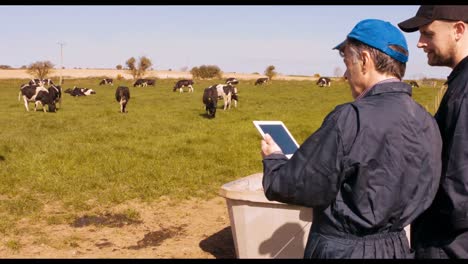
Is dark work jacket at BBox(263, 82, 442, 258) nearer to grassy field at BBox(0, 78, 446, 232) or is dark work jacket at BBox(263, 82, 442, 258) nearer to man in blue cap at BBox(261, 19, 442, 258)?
man in blue cap at BBox(261, 19, 442, 258)

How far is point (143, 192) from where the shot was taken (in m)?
8.10

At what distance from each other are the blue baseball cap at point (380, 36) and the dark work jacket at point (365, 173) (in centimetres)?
15

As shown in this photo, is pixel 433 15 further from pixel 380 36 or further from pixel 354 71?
pixel 354 71

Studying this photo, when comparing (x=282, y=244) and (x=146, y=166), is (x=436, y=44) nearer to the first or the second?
(x=282, y=244)

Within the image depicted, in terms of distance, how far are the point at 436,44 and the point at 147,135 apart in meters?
12.8

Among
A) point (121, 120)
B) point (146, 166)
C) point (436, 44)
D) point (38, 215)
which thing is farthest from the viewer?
point (121, 120)

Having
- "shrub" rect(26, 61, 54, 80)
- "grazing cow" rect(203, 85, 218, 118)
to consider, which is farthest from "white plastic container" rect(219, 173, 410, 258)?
"shrub" rect(26, 61, 54, 80)

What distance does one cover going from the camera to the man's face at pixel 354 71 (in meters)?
2.09

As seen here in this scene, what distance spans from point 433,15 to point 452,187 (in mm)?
832

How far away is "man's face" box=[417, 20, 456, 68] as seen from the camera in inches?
87.2

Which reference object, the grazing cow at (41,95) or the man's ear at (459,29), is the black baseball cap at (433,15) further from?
the grazing cow at (41,95)

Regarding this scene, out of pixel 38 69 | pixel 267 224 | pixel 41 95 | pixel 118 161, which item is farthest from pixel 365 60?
pixel 38 69

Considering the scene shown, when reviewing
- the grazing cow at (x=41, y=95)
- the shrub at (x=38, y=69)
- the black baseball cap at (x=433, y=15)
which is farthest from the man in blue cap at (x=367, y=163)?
the shrub at (x=38, y=69)

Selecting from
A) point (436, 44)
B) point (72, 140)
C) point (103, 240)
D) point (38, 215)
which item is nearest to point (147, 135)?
point (72, 140)
